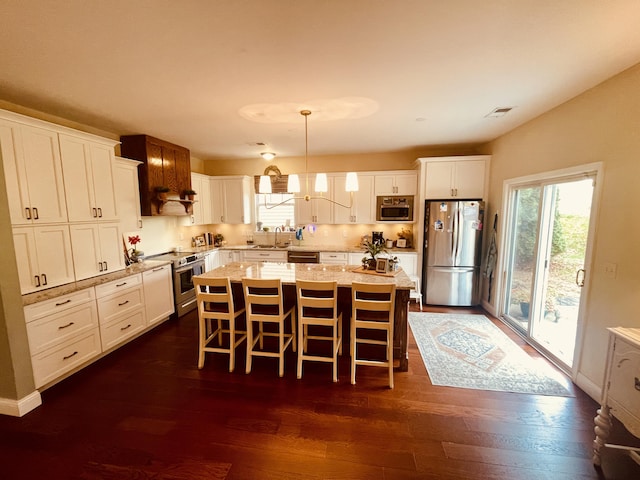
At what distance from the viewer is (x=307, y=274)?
3.12 meters

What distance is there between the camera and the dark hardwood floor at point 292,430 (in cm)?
173

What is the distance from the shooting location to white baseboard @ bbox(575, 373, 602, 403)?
2.29 m

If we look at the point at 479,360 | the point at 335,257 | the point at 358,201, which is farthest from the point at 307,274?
the point at 358,201

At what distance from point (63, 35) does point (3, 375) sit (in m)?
2.64

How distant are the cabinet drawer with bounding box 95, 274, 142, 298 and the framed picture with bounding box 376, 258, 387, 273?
306 cm

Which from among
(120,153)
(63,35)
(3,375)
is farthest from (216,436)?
(120,153)

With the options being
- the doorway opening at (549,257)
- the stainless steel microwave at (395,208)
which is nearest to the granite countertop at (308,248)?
the stainless steel microwave at (395,208)

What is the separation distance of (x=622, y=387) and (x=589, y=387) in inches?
42.6

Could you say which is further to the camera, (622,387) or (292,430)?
(292,430)

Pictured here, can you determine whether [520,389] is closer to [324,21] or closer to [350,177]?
[350,177]

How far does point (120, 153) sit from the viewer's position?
3.89 m

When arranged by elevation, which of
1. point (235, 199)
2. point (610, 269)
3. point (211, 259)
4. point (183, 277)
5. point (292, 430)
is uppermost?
point (235, 199)

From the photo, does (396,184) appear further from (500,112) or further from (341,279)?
(341,279)

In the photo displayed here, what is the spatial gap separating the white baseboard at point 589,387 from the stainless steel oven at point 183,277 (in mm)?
4718
